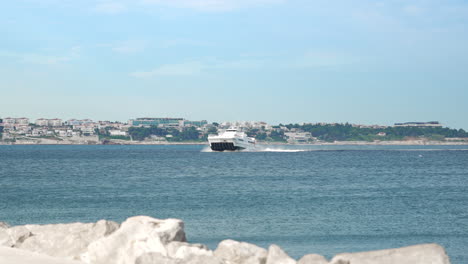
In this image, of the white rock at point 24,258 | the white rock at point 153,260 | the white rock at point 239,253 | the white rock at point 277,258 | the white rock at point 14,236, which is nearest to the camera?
the white rock at point 153,260

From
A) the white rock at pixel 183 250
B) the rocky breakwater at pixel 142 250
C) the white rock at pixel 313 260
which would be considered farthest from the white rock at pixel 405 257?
the white rock at pixel 183 250

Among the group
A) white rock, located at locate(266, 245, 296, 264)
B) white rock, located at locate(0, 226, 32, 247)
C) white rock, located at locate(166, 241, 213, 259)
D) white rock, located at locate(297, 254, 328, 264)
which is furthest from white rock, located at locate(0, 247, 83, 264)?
white rock, located at locate(297, 254, 328, 264)

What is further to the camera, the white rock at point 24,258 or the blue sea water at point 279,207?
the blue sea water at point 279,207

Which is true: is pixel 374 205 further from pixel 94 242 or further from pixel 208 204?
pixel 94 242

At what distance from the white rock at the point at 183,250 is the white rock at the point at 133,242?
0.11 m

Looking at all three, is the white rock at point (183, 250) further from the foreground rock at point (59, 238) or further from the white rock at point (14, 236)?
the white rock at point (14, 236)

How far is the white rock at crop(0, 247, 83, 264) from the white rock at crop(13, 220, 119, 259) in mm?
597

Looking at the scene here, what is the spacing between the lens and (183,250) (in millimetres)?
10023

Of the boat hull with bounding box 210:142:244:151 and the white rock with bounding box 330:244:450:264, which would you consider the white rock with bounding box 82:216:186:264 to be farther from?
the boat hull with bounding box 210:142:244:151

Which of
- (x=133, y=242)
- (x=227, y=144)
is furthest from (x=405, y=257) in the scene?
(x=227, y=144)

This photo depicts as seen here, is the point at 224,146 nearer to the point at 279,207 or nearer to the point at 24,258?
the point at 279,207

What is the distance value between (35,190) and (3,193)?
1869mm

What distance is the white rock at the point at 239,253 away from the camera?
1004 cm

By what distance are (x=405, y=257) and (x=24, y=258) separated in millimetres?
5648
